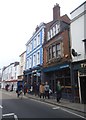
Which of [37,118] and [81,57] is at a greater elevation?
[81,57]

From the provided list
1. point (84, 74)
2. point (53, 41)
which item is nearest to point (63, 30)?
point (53, 41)

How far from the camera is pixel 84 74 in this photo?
16391 millimetres

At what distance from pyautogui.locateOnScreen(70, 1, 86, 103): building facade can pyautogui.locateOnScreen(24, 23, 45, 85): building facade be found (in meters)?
9.82

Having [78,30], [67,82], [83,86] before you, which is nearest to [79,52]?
[78,30]

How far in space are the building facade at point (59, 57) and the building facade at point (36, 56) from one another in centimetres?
143

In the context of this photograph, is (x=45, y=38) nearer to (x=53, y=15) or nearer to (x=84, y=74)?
(x=53, y=15)

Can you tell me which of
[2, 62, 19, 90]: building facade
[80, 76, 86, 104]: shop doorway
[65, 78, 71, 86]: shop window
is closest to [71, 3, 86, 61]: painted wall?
[80, 76, 86, 104]: shop doorway

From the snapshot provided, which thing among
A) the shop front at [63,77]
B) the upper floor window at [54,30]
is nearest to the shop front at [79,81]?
the shop front at [63,77]

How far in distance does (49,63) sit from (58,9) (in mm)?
9035

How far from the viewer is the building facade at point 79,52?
54.9 ft

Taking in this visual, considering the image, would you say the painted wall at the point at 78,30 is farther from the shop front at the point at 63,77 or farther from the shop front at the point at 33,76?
the shop front at the point at 33,76

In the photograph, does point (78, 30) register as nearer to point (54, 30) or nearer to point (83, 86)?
point (83, 86)

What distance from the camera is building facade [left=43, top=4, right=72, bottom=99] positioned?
781 inches

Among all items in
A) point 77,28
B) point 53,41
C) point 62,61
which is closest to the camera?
point 77,28
